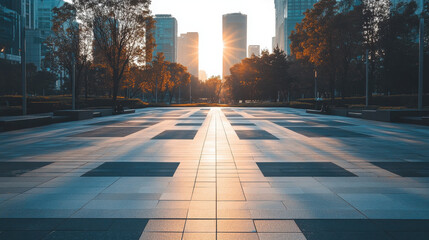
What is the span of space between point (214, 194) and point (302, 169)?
105 inches

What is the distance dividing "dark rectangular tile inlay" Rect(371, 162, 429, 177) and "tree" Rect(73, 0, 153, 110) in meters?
28.0

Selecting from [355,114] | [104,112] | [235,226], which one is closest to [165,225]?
[235,226]

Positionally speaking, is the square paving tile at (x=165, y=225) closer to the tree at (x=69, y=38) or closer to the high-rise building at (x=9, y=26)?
the tree at (x=69, y=38)

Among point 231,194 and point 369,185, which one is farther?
point 369,185

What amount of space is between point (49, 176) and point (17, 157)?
2.82m

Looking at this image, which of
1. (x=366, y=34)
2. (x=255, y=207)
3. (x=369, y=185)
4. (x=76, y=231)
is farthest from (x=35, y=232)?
(x=366, y=34)

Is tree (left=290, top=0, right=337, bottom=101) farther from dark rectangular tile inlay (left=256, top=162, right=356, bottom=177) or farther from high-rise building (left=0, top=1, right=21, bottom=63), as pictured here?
high-rise building (left=0, top=1, right=21, bottom=63)

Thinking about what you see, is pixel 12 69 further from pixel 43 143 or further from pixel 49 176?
pixel 49 176

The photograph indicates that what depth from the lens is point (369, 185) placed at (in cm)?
547

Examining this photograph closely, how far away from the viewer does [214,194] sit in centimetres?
497

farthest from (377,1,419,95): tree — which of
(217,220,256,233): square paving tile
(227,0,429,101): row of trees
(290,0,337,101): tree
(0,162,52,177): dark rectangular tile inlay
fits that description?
(217,220,256,233): square paving tile

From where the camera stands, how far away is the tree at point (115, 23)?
103 ft

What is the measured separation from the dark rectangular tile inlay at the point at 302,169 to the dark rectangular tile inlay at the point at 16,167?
5.02 meters

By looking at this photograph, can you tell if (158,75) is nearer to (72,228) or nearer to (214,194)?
(214,194)
